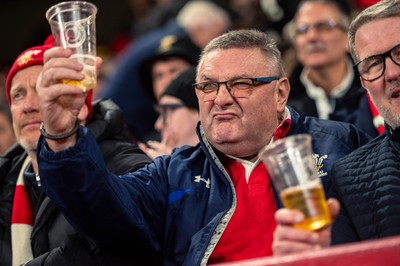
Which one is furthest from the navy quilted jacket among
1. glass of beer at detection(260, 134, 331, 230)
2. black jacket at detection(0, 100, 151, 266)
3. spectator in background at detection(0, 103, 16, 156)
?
spectator in background at detection(0, 103, 16, 156)

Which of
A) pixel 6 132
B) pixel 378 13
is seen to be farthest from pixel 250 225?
pixel 6 132

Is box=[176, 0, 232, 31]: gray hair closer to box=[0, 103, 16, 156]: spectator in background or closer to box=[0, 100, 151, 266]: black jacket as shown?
box=[0, 103, 16, 156]: spectator in background

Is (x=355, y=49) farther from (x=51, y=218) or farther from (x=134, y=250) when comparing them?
(x=51, y=218)

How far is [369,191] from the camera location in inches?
125

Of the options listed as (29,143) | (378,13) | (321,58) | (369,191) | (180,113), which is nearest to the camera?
(369,191)

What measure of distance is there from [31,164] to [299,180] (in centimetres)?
217

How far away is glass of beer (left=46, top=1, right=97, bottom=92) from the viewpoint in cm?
294

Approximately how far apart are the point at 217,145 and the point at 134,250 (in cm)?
55

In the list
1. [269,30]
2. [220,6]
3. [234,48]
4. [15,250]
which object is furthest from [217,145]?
[220,6]

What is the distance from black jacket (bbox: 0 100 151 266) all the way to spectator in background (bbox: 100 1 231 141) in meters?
2.34

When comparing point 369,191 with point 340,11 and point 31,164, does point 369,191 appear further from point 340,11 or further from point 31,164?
point 340,11

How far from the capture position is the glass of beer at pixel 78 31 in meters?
2.94

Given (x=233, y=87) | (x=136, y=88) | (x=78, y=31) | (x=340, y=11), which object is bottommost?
(x=136, y=88)

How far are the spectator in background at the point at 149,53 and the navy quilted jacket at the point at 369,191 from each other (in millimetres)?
3425
